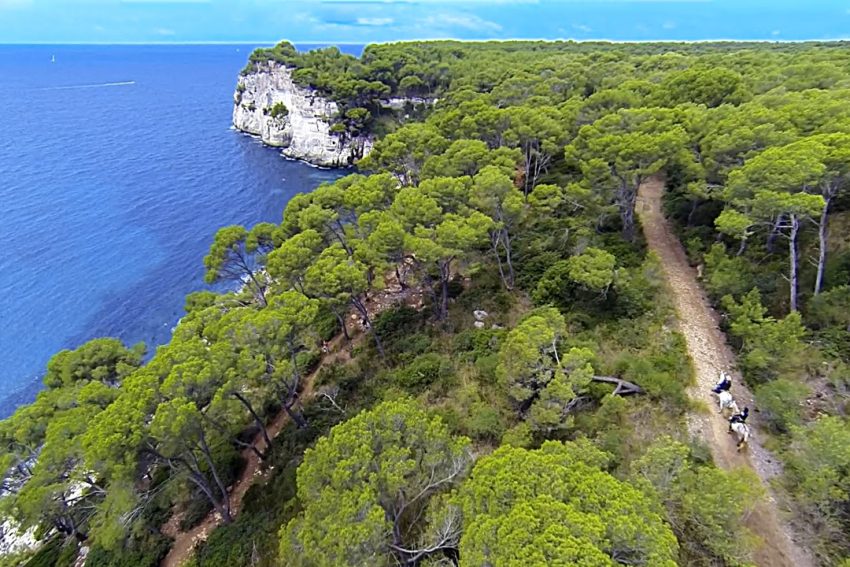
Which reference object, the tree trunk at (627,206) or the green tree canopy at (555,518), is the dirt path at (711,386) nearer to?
the tree trunk at (627,206)

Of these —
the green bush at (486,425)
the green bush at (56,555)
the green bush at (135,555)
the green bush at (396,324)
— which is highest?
the green bush at (486,425)

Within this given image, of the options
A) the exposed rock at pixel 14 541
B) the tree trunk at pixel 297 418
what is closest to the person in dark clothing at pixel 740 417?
the tree trunk at pixel 297 418

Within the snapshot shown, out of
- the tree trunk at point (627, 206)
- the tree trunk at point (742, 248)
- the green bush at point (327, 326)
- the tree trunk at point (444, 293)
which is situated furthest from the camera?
the green bush at point (327, 326)

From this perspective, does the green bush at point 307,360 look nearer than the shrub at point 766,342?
No

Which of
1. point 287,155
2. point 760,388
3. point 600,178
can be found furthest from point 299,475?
point 287,155

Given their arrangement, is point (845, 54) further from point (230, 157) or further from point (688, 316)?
point (230, 157)

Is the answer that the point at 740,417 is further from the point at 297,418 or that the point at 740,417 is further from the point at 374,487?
the point at 297,418

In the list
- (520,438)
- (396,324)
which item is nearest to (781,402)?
(520,438)

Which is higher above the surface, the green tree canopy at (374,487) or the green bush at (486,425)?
the green tree canopy at (374,487)
